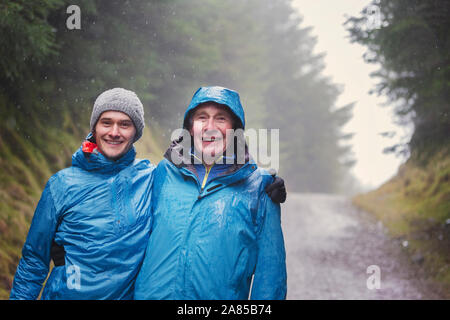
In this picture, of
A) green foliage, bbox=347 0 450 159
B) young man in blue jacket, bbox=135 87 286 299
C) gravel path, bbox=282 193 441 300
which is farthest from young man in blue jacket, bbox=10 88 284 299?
gravel path, bbox=282 193 441 300

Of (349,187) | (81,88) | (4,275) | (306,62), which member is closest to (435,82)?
(81,88)

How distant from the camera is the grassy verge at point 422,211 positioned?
841 cm

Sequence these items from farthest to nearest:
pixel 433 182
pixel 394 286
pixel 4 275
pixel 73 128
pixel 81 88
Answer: pixel 433 182 → pixel 73 128 → pixel 394 286 → pixel 81 88 → pixel 4 275

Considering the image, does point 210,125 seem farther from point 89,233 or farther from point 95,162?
point 89,233

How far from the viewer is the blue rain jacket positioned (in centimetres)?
244

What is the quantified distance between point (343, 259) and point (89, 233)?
31.5ft

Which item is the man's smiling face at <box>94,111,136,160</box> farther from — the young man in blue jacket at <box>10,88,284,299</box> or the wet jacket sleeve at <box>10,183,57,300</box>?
the wet jacket sleeve at <box>10,183,57,300</box>

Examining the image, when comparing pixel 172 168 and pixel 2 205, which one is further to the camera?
pixel 2 205

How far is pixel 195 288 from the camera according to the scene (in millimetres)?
2309

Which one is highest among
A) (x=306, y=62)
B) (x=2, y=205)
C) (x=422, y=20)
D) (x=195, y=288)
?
(x=306, y=62)

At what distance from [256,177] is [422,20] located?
5.76 m

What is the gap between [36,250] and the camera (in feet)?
8.50

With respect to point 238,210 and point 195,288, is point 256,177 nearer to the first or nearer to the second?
point 238,210

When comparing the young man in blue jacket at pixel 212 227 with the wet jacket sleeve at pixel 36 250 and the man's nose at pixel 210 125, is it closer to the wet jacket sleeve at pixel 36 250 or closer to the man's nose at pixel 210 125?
the man's nose at pixel 210 125
